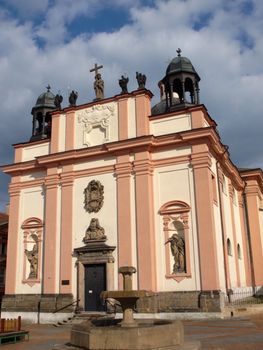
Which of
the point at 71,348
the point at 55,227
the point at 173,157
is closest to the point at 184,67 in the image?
the point at 173,157

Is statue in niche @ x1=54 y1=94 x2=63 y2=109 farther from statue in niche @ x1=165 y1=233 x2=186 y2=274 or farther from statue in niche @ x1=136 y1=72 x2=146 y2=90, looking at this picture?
statue in niche @ x1=165 y1=233 x2=186 y2=274

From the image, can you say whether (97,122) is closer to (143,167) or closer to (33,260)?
(143,167)

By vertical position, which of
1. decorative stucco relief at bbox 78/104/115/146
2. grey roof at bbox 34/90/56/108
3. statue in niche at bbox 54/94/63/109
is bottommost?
decorative stucco relief at bbox 78/104/115/146

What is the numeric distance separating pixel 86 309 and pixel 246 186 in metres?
15.7

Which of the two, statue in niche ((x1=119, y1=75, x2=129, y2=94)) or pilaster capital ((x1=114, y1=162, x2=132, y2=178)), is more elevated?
statue in niche ((x1=119, y1=75, x2=129, y2=94))

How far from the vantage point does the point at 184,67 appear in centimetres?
2492

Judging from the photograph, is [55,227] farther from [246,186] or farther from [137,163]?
[246,186]

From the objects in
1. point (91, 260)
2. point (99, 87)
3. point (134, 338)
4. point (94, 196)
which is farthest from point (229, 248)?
point (134, 338)

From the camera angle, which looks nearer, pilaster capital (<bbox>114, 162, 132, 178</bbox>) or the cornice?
the cornice

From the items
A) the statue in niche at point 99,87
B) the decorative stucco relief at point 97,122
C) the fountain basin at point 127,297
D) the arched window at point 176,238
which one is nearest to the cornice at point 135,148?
the decorative stucco relief at point 97,122

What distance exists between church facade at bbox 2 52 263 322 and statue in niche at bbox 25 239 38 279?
7cm

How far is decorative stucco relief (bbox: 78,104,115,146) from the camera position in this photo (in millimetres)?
23719

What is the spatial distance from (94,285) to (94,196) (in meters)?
4.65

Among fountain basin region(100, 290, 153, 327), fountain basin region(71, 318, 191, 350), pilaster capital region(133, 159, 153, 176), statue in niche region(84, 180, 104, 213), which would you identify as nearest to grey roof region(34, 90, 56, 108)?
statue in niche region(84, 180, 104, 213)
